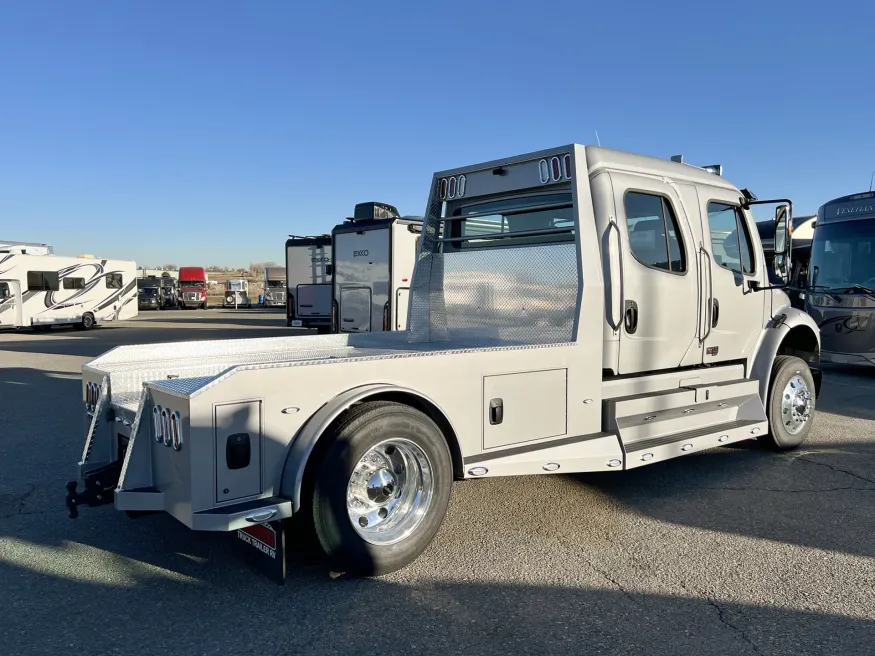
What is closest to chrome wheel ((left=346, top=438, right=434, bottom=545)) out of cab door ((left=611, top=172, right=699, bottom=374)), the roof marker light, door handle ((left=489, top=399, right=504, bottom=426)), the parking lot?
the parking lot

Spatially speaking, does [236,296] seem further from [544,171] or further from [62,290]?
[544,171]

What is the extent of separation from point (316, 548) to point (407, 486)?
2.07 feet

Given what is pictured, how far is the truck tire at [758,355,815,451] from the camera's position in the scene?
620cm

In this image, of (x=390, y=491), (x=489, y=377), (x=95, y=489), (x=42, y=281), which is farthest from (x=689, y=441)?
(x=42, y=281)

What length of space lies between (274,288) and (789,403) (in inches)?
1643

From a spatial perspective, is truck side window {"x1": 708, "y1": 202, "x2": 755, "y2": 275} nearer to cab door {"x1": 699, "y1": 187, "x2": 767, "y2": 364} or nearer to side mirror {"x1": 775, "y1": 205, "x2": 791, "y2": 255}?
cab door {"x1": 699, "y1": 187, "x2": 767, "y2": 364}

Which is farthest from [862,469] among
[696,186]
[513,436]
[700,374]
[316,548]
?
[316,548]

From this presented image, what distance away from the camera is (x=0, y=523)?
4.51m

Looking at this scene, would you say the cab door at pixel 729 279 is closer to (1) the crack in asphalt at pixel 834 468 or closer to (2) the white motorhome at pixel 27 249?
(1) the crack in asphalt at pixel 834 468

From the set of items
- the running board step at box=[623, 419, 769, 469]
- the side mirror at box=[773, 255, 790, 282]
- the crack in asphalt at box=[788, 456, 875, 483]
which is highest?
the side mirror at box=[773, 255, 790, 282]

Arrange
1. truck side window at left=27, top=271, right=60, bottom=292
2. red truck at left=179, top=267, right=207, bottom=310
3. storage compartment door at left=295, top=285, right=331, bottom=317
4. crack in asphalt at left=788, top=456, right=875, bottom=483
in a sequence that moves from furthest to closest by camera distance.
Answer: red truck at left=179, top=267, right=207, bottom=310
truck side window at left=27, top=271, right=60, bottom=292
storage compartment door at left=295, top=285, right=331, bottom=317
crack in asphalt at left=788, top=456, right=875, bottom=483

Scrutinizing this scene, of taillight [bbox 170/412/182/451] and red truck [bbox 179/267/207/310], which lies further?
red truck [bbox 179/267/207/310]

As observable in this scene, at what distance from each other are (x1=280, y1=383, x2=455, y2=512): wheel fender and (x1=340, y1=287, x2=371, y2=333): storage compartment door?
408 inches

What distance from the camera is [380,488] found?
375 centimetres
